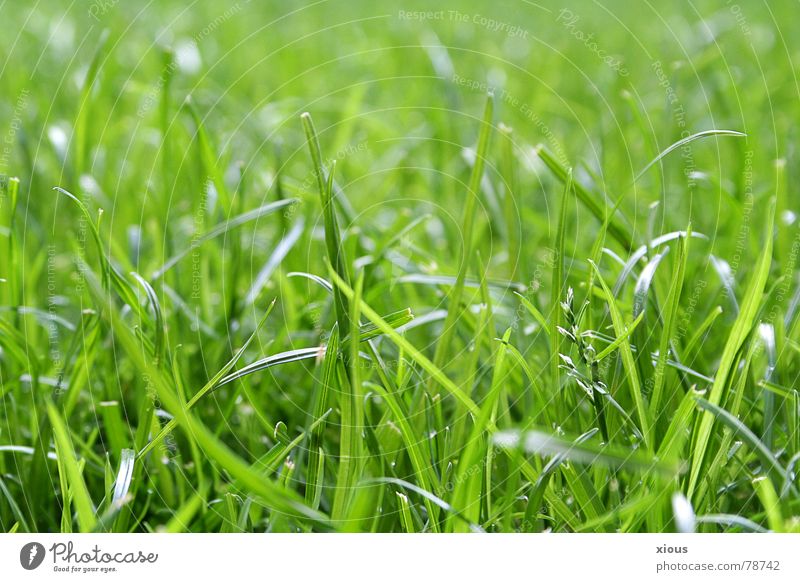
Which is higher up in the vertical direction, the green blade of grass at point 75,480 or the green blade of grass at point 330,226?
the green blade of grass at point 330,226

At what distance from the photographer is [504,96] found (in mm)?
1226

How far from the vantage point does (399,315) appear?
0.54 meters

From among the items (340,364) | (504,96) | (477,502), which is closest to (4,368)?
(340,364)

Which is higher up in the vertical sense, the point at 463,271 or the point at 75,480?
the point at 463,271

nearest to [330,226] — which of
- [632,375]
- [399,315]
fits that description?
[399,315]

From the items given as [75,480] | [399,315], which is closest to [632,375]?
[399,315]

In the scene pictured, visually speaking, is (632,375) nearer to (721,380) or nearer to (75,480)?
(721,380)

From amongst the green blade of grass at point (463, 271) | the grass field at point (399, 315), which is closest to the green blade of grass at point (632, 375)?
the grass field at point (399, 315)

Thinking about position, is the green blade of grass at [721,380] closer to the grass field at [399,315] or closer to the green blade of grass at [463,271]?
the grass field at [399,315]

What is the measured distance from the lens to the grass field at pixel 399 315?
0.51 meters

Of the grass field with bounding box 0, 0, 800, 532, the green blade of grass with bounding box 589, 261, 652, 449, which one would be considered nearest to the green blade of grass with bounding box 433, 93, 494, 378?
the grass field with bounding box 0, 0, 800, 532

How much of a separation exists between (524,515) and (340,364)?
0.52 feet
